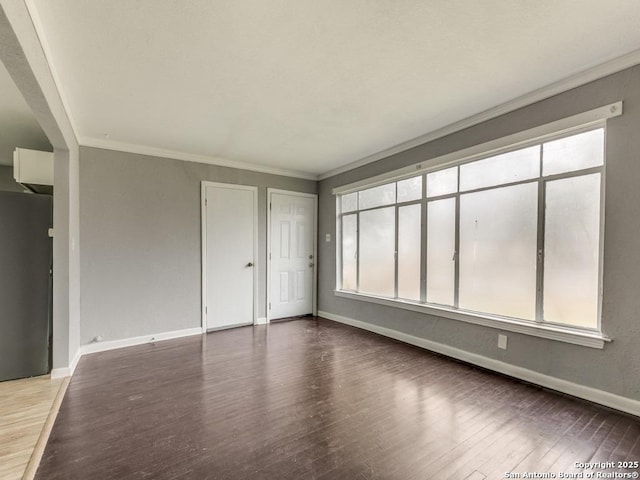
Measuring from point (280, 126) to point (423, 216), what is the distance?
2.04m

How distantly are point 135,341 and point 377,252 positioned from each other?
3.48 meters

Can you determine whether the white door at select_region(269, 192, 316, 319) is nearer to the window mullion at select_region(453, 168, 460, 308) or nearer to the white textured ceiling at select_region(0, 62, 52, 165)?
the window mullion at select_region(453, 168, 460, 308)

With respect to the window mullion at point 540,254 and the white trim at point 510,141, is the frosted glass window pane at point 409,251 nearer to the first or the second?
the white trim at point 510,141

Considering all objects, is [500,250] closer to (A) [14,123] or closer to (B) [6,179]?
(A) [14,123]

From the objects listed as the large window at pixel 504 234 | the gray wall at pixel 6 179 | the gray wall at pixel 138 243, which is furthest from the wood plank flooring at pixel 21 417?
the large window at pixel 504 234

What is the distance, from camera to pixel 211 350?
12.1 feet

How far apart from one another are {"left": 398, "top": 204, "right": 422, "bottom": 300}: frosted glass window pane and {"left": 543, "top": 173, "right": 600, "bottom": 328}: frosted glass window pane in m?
1.42

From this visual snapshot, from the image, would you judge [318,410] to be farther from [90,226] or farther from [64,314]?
[90,226]

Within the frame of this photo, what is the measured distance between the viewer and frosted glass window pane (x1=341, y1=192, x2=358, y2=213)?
496 cm

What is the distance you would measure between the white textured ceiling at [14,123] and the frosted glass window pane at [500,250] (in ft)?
13.9

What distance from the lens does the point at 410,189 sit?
13.2 ft

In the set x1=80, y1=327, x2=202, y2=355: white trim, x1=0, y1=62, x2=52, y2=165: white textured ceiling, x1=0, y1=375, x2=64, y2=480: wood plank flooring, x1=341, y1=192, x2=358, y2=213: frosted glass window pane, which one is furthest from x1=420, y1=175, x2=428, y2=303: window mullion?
x1=0, y1=62, x2=52, y2=165: white textured ceiling

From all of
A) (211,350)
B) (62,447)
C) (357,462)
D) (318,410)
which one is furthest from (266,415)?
(211,350)

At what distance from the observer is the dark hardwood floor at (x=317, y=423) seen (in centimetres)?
173
